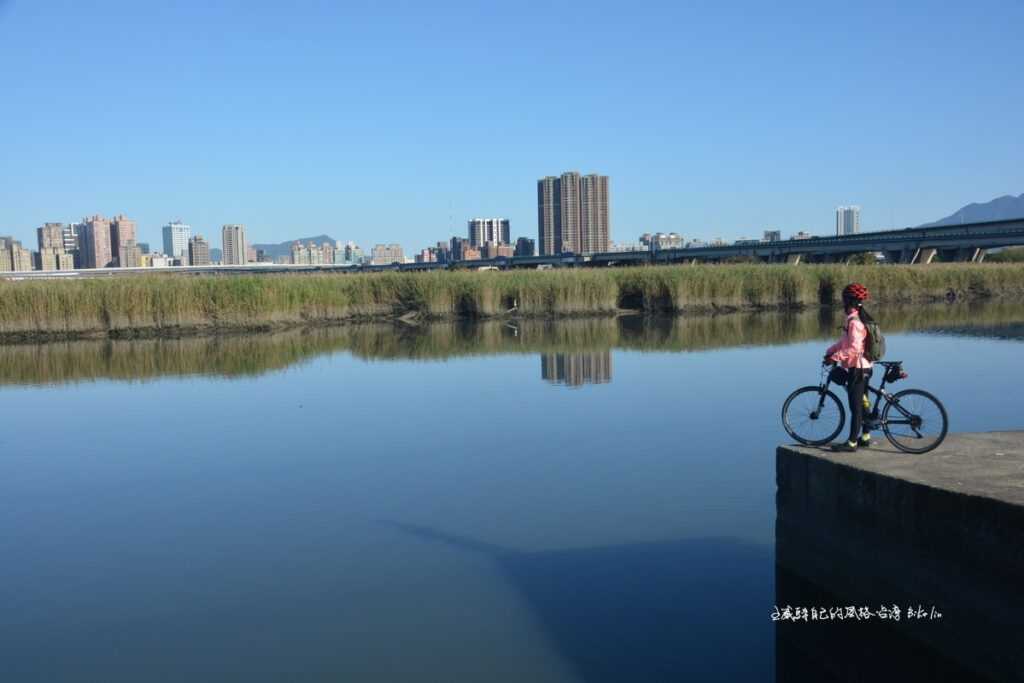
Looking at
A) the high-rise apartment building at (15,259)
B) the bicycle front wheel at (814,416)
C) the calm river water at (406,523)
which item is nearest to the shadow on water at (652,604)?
the calm river water at (406,523)

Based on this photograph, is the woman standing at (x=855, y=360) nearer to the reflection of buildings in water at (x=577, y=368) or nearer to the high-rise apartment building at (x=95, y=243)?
the reflection of buildings in water at (x=577, y=368)

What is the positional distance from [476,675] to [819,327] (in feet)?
83.9

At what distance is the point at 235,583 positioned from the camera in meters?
7.86

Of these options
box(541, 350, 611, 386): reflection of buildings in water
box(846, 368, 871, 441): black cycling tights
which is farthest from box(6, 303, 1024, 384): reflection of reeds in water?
box(846, 368, 871, 441): black cycling tights

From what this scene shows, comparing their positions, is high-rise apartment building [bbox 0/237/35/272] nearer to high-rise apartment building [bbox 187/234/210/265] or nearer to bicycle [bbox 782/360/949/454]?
high-rise apartment building [bbox 187/234/210/265]

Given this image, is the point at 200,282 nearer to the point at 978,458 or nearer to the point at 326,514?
the point at 326,514

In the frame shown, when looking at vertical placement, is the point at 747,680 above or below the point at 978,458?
below

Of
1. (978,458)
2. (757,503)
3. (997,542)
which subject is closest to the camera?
(997,542)

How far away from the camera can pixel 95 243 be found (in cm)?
15950

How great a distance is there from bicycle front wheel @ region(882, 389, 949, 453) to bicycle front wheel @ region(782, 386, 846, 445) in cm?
40

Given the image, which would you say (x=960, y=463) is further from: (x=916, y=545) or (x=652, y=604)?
(x=652, y=604)

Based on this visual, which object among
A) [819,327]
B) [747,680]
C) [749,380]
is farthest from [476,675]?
[819,327]

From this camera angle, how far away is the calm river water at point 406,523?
6602 millimetres
